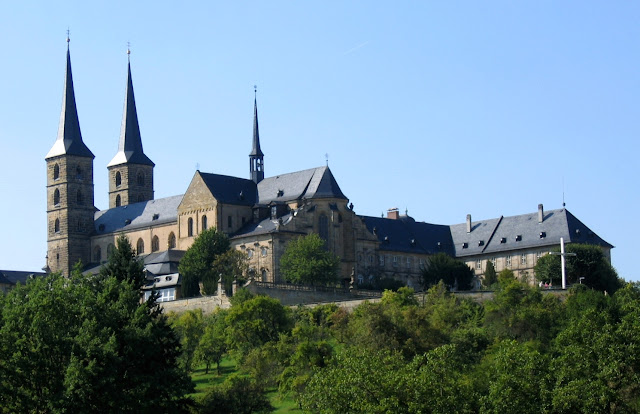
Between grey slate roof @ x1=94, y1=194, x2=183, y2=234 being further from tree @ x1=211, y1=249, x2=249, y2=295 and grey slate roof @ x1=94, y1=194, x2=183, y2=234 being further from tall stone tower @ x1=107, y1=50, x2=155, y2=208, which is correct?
tree @ x1=211, y1=249, x2=249, y2=295

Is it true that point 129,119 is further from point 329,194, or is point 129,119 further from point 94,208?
point 329,194


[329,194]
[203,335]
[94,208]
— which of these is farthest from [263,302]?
[94,208]

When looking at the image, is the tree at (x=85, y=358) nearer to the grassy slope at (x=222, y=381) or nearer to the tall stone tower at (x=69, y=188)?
the grassy slope at (x=222, y=381)

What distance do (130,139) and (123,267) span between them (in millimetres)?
76302

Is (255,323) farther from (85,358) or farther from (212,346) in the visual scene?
(85,358)

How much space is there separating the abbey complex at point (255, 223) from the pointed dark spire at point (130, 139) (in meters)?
0.09

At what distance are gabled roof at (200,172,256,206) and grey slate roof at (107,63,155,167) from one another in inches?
912

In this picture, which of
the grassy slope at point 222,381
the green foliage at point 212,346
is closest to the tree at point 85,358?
the grassy slope at point 222,381

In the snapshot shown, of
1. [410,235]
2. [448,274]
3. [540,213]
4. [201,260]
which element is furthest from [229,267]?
[540,213]

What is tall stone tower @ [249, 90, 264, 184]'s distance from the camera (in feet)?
429

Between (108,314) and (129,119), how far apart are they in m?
85.9

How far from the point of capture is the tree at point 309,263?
365 feet

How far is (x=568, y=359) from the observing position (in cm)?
6881

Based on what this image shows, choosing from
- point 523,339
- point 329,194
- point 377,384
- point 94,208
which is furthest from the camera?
point 94,208
